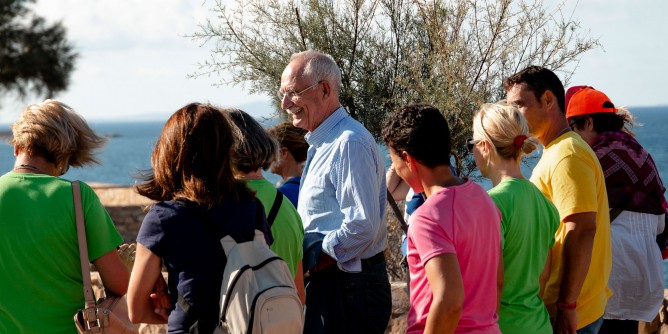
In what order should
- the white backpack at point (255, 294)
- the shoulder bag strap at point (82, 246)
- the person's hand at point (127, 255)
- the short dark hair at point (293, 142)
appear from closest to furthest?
the white backpack at point (255, 294) < the shoulder bag strap at point (82, 246) < the person's hand at point (127, 255) < the short dark hair at point (293, 142)

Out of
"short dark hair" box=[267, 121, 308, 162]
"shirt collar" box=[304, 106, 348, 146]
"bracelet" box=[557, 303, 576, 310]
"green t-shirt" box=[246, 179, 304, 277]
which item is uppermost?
"shirt collar" box=[304, 106, 348, 146]

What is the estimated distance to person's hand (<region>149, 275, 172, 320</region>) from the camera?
121 inches

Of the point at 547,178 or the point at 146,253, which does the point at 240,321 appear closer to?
the point at 146,253

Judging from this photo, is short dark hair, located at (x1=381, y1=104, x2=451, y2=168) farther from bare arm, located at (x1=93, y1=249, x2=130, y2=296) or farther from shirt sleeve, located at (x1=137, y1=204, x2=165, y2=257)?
bare arm, located at (x1=93, y1=249, x2=130, y2=296)

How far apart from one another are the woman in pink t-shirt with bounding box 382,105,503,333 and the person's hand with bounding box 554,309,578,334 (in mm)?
660

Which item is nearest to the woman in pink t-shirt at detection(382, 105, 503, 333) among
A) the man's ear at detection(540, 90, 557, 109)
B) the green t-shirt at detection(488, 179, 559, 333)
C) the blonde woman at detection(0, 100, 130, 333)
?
the green t-shirt at detection(488, 179, 559, 333)

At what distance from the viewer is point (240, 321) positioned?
2.87m

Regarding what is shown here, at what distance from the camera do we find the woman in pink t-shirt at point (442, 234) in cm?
299

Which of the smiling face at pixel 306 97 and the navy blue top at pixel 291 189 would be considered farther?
the navy blue top at pixel 291 189

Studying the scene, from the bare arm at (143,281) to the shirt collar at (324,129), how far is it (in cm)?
125

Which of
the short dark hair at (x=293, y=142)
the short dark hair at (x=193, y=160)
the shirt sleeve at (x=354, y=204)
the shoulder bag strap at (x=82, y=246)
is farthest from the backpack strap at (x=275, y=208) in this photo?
the short dark hair at (x=293, y=142)

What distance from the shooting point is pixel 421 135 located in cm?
314

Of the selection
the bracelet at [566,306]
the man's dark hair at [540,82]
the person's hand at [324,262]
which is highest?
the man's dark hair at [540,82]

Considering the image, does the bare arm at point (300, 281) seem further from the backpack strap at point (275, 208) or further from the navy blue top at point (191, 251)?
the navy blue top at point (191, 251)
